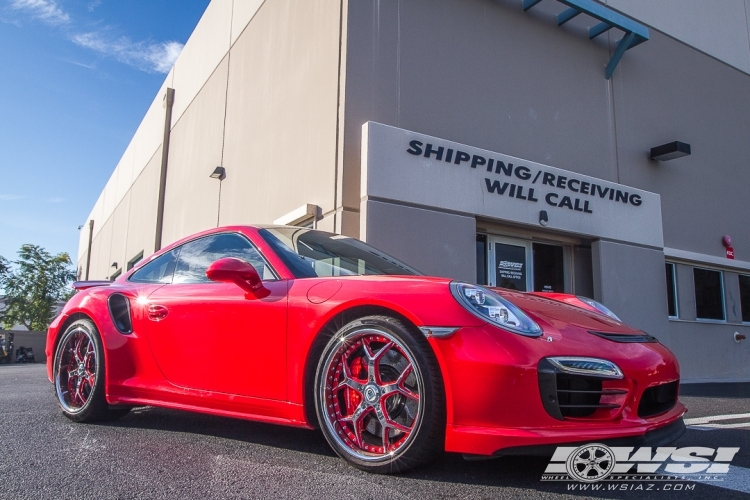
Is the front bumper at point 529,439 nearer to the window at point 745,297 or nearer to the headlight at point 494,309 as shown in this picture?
the headlight at point 494,309

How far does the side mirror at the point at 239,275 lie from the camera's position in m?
2.79

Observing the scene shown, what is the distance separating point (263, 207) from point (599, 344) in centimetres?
776

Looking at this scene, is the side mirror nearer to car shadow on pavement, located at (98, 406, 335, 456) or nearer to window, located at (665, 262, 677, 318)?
car shadow on pavement, located at (98, 406, 335, 456)

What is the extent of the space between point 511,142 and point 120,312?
670 cm

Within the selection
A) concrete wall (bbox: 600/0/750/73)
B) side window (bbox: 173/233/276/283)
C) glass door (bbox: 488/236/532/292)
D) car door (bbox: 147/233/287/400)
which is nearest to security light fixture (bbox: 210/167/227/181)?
glass door (bbox: 488/236/532/292)

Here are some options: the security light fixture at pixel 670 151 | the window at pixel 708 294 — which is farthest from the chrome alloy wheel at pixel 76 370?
the window at pixel 708 294

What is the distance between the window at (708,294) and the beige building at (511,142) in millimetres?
46

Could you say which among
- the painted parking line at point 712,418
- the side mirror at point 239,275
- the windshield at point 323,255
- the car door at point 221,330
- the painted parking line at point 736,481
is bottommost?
the painted parking line at point 712,418

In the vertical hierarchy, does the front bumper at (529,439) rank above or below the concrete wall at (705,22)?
below

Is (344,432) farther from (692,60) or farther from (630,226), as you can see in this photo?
(692,60)

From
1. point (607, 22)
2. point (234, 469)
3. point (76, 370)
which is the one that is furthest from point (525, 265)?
point (234, 469)

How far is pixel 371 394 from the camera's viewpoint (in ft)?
7.97

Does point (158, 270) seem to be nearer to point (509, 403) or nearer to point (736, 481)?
point (509, 403)

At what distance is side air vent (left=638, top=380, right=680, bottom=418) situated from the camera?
2.40 meters
